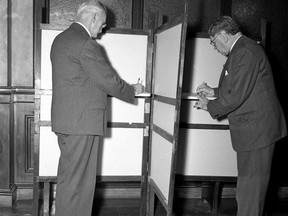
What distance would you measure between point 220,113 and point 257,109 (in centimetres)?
25

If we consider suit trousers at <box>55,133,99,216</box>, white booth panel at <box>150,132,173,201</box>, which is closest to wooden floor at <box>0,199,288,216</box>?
white booth panel at <box>150,132,173,201</box>

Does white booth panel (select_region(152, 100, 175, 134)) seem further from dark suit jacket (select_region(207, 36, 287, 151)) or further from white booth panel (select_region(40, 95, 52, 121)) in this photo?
white booth panel (select_region(40, 95, 52, 121))

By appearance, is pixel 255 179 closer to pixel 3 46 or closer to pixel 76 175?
pixel 76 175

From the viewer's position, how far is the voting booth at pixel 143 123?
115 inches

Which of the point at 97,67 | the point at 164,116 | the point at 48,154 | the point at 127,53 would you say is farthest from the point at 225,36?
the point at 48,154

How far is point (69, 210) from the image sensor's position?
8.08 ft

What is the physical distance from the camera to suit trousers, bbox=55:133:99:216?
2414 millimetres

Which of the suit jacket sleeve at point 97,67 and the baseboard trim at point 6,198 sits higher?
the suit jacket sleeve at point 97,67

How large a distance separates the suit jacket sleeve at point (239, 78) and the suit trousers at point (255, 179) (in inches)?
13.2

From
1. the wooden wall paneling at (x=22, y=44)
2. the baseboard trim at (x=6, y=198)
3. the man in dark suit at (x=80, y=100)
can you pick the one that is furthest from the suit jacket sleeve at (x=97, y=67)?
the baseboard trim at (x=6, y=198)

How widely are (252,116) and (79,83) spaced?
117 centimetres

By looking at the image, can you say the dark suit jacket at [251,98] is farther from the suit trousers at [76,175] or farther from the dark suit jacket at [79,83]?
the suit trousers at [76,175]

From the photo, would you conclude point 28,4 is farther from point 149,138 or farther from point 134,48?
point 149,138

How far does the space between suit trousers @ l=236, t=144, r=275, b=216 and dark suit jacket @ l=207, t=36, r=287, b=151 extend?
0.20 feet
